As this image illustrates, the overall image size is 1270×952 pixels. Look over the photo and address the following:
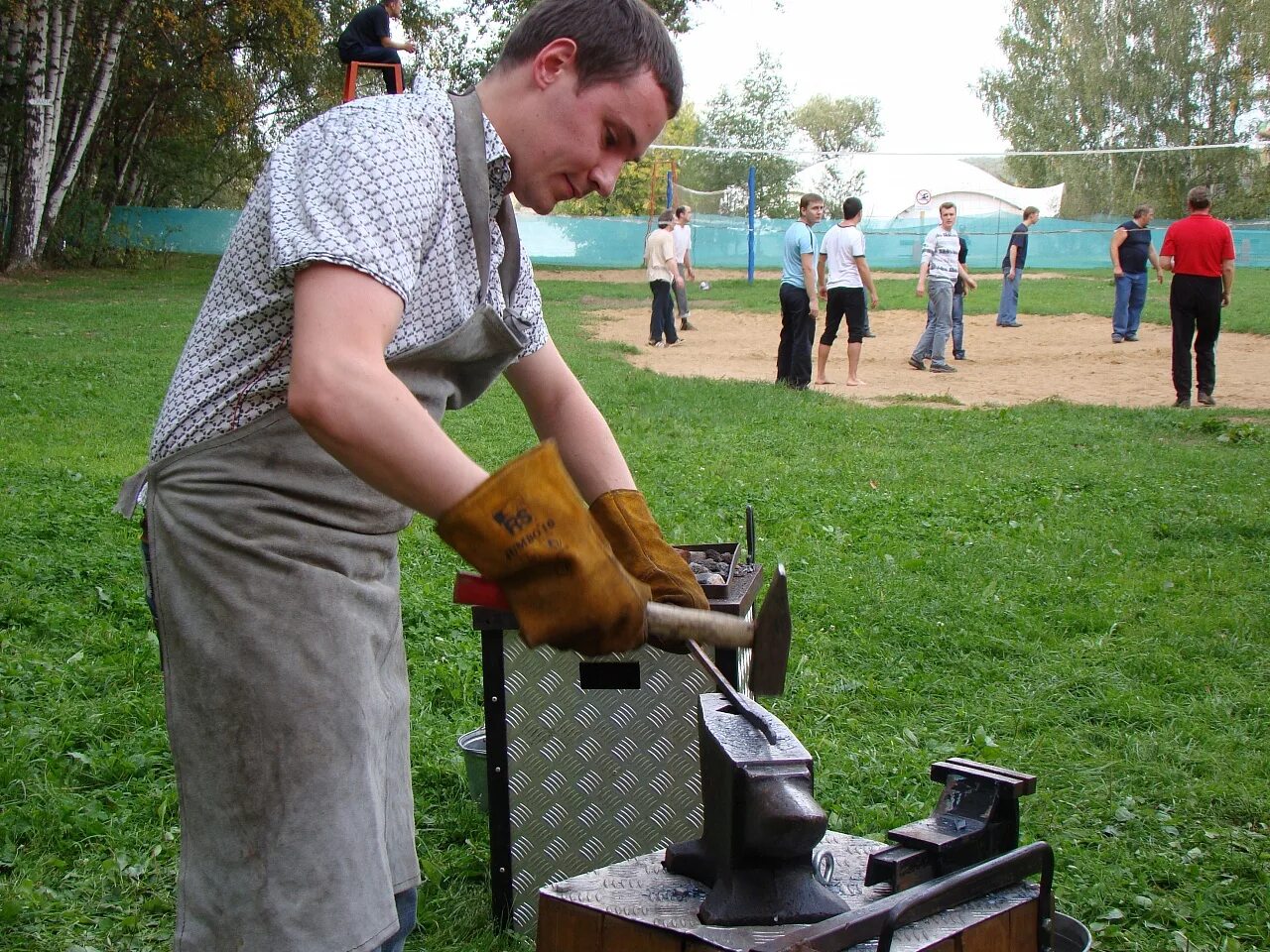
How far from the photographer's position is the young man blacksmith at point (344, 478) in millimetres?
1453

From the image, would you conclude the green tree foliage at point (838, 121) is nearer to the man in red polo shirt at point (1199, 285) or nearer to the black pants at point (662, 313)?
the black pants at point (662, 313)

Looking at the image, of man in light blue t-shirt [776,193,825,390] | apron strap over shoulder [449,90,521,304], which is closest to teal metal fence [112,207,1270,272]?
man in light blue t-shirt [776,193,825,390]

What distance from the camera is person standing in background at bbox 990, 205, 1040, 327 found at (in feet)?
60.2

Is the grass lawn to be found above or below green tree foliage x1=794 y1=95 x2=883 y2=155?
below

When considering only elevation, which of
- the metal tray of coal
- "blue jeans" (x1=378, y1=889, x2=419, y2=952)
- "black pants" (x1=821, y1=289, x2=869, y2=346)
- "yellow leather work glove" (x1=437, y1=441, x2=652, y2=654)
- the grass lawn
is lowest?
the grass lawn

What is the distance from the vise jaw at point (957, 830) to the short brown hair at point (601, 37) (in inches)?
47.5

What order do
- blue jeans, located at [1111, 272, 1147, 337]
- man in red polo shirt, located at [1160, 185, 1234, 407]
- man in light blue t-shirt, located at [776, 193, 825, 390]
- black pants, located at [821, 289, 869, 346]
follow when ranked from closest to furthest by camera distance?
man in light blue t-shirt, located at [776, 193, 825, 390]
man in red polo shirt, located at [1160, 185, 1234, 407]
black pants, located at [821, 289, 869, 346]
blue jeans, located at [1111, 272, 1147, 337]

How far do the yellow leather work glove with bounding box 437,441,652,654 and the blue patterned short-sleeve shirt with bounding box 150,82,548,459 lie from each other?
271 millimetres

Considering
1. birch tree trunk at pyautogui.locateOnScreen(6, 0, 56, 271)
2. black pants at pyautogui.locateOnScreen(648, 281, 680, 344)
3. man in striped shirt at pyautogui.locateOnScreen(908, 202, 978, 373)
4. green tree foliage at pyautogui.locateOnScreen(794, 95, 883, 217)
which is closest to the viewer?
man in striped shirt at pyautogui.locateOnScreen(908, 202, 978, 373)

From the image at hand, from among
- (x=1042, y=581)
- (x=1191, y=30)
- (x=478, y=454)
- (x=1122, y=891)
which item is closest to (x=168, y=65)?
(x=478, y=454)

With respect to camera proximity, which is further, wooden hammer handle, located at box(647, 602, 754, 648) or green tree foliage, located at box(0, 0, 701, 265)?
green tree foliage, located at box(0, 0, 701, 265)

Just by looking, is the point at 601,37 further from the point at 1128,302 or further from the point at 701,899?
the point at 1128,302

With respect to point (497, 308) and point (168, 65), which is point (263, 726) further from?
point (168, 65)

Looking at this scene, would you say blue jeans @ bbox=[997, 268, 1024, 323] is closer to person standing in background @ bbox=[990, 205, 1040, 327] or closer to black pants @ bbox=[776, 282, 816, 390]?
person standing in background @ bbox=[990, 205, 1040, 327]
